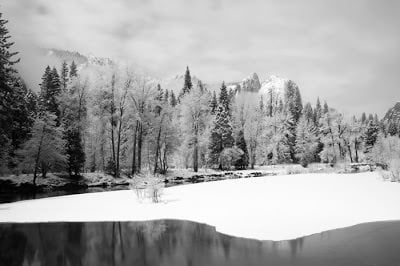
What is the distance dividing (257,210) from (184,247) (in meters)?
5.20

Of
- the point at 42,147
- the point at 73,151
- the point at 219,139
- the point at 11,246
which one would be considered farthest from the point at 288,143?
the point at 11,246

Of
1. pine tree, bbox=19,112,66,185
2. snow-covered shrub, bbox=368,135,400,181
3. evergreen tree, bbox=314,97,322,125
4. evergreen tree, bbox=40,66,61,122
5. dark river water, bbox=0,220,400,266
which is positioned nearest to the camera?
dark river water, bbox=0,220,400,266

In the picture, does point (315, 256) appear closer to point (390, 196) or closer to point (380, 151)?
point (390, 196)

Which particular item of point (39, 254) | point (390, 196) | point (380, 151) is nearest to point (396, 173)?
point (390, 196)

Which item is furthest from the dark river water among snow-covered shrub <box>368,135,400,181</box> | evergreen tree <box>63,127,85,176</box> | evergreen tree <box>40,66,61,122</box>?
snow-covered shrub <box>368,135,400,181</box>

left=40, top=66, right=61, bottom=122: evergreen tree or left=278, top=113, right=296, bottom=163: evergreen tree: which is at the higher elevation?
left=40, top=66, right=61, bottom=122: evergreen tree

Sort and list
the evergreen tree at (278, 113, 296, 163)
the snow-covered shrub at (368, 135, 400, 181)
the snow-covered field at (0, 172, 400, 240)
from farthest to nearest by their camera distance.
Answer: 1. the evergreen tree at (278, 113, 296, 163)
2. the snow-covered shrub at (368, 135, 400, 181)
3. the snow-covered field at (0, 172, 400, 240)

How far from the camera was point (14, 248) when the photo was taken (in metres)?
9.25

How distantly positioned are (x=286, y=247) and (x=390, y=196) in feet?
33.8

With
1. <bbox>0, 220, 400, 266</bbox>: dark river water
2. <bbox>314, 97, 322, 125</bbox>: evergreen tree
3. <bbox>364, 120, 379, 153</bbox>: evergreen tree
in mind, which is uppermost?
<bbox>314, 97, 322, 125</bbox>: evergreen tree

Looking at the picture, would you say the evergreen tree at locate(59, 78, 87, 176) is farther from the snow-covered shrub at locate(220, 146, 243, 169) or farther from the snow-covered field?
the snow-covered shrub at locate(220, 146, 243, 169)

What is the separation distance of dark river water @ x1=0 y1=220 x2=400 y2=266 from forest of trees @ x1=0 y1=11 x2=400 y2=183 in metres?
15.8

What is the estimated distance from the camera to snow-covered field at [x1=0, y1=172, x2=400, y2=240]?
1095cm

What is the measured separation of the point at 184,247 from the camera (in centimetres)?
895
